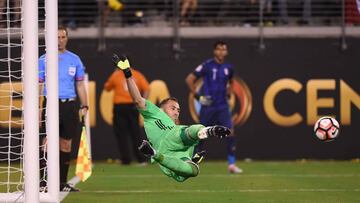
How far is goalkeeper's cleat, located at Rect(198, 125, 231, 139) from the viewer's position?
8805 millimetres

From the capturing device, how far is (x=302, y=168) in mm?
16797

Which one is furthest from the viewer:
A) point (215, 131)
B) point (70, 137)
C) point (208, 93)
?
point (208, 93)

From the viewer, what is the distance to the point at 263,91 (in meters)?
19.0

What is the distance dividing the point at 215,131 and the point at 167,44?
403 inches

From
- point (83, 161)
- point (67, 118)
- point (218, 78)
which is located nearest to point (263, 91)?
point (218, 78)

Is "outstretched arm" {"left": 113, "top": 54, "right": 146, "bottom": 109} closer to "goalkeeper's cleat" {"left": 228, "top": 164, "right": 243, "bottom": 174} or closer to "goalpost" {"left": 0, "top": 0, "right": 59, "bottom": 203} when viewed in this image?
"goalpost" {"left": 0, "top": 0, "right": 59, "bottom": 203}

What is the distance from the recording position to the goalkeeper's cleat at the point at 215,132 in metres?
8.80

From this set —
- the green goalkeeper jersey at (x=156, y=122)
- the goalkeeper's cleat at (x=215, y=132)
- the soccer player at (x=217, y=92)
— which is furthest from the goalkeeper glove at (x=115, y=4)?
the goalkeeper's cleat at (x=215, y=132)

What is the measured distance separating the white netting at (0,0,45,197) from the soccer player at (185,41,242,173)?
335 cm

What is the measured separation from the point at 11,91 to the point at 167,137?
2.10m

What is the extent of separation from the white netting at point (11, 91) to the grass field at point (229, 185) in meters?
1.08

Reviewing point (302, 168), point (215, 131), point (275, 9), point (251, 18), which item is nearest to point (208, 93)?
point (302, 168)

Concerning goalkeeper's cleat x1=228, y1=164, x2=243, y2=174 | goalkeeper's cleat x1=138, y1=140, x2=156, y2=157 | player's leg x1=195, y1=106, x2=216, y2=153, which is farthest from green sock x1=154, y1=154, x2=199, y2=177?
player's leg x1=195, y1=106, x2=216, y2=153

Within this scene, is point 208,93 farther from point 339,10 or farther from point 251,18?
point 339,10
